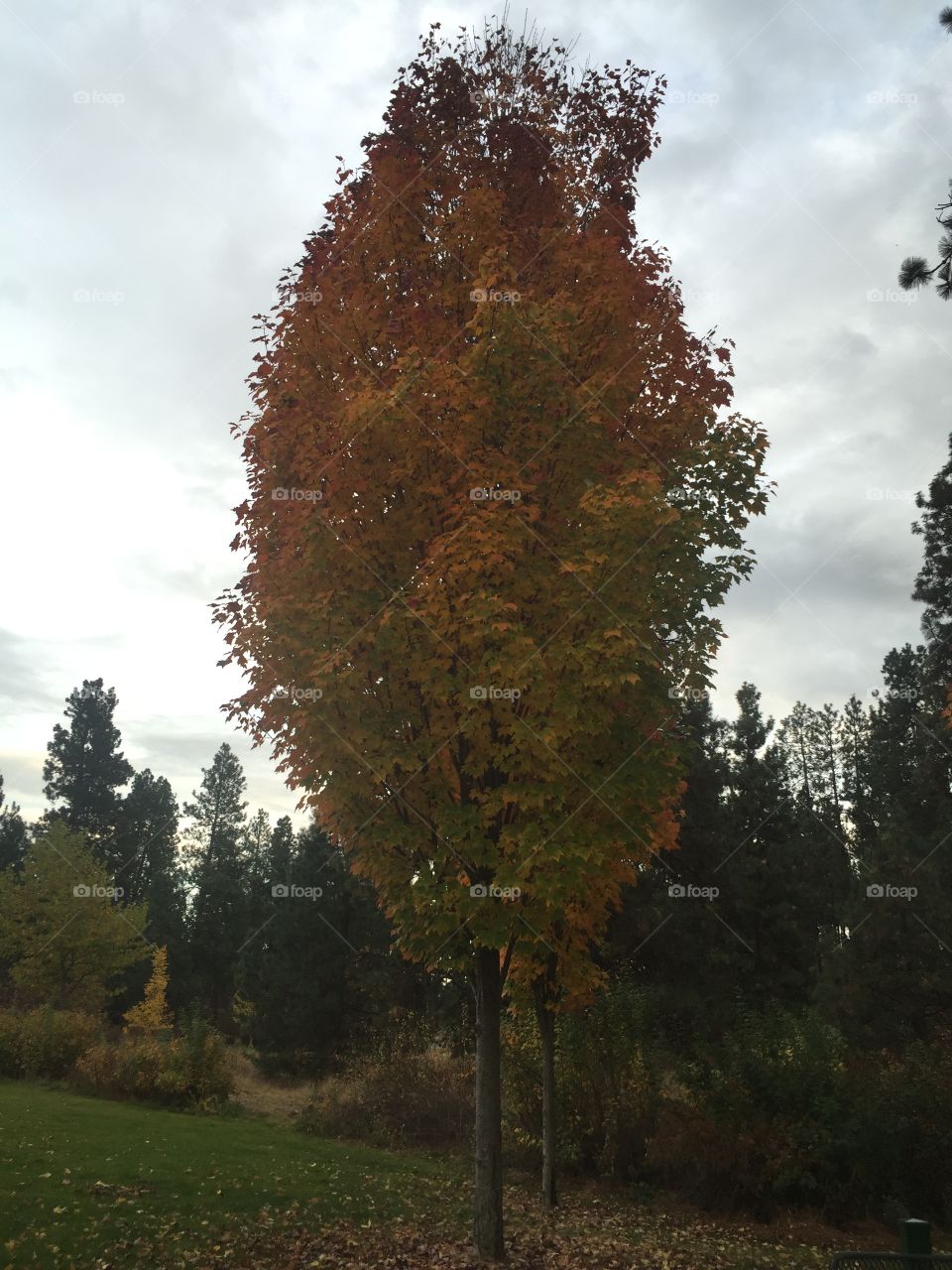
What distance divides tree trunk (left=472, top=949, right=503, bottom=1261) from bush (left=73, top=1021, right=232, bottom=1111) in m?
14.5

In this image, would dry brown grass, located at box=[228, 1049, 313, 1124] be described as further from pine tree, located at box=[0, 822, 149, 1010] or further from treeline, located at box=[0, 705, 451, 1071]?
pine tree, located at box=[0, 822, 149, 1010]

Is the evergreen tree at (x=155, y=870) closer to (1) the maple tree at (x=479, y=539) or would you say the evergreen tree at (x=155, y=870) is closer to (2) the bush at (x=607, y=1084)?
(2) the bush at (x=607, y=1084)

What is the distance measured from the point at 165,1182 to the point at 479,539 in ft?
30.3

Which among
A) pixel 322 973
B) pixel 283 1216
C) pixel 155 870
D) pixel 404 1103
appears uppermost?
pixel 155 870

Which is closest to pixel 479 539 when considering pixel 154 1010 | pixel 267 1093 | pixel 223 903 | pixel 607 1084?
pixel 607 1084

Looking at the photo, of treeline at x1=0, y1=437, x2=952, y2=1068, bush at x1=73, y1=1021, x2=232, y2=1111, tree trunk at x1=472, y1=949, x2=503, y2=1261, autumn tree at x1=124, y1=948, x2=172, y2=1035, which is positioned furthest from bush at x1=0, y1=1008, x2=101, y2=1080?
tree trunk at x1=472, y1=949, x2=503, y2=1261

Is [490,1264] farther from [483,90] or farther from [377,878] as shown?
[483,90]

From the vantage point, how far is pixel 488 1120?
28.9 feet

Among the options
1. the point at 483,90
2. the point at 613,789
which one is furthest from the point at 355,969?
Answer: the point at 483,90

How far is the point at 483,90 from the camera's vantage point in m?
10.6

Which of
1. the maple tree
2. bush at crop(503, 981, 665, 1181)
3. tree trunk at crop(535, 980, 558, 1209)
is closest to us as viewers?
the maple tree

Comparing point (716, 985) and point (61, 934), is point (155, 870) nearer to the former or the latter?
point (61, 934)

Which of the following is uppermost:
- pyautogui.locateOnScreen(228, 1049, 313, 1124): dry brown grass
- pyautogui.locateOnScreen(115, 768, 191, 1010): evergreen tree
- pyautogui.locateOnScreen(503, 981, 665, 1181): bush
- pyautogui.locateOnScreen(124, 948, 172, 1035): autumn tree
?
pyautogui.locateOnScreen(115, 768, 191, 1010): evergreen tree

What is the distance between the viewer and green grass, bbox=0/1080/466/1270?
28.3 ft
